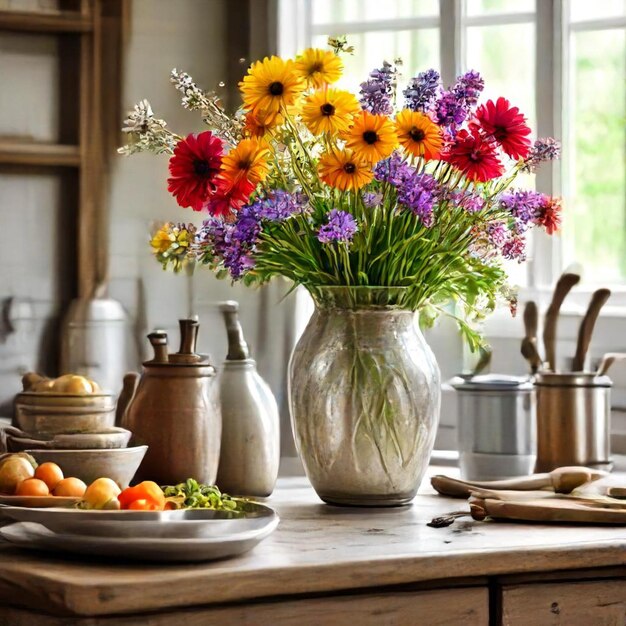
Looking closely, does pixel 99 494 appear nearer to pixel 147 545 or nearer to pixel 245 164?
pixel 147 545

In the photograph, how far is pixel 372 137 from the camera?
1.61 meters

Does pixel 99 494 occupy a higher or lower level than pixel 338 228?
lower

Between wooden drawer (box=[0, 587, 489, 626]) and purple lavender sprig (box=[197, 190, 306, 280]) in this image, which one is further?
purple lavender sprig (box=[197, 190, 306, 280])

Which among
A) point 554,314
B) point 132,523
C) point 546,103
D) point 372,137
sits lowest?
point 132,523

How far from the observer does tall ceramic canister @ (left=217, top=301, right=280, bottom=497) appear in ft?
6.27

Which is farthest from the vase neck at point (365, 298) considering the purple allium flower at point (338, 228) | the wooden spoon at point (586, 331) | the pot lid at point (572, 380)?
the wooden spoon at point (586, 331)

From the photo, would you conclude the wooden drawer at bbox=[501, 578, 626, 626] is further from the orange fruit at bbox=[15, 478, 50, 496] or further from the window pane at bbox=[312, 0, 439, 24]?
the window pane at bbox=[312, 0, 439, 24]

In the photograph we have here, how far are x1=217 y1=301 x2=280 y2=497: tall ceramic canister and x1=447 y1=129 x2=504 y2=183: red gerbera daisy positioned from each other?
1.62 ft

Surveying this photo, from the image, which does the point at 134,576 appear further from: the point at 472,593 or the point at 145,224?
the point at 145,224

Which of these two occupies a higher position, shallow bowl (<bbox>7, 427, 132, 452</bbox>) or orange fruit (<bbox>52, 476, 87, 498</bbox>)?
shallow bowl (<bbox>7, 427, 132, 452</bbox>)

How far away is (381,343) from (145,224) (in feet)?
2.93

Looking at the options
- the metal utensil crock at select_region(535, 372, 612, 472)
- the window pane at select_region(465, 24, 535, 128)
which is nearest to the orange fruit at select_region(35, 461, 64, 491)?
the metal utensil crock at select_region(535, 372, 612, 472)

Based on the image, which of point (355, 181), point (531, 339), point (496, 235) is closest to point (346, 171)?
point (355, 181)

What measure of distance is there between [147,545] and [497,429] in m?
0.96
